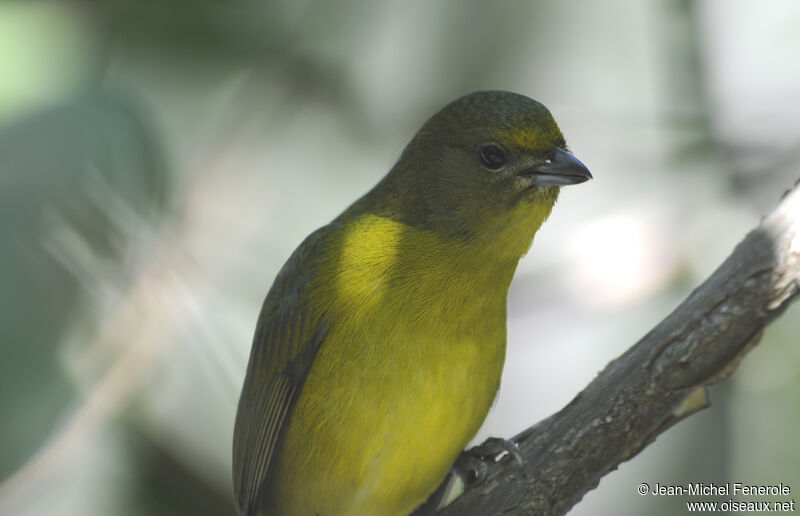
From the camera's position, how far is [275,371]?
3156mm

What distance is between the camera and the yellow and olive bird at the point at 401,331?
9.36 feet

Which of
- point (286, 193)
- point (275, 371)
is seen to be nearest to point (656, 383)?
point (275, 371)

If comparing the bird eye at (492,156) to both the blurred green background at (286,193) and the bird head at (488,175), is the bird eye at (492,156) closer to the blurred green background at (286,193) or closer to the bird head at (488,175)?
the bird head at (488,175)

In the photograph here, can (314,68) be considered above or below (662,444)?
above

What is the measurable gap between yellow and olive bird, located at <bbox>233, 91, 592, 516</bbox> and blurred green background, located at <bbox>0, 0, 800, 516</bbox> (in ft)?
4.22

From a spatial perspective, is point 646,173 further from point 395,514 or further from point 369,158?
point 395,514

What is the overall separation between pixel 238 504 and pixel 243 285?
1984 mm

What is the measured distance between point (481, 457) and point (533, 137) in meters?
1.16

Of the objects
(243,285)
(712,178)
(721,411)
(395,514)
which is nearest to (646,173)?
(712,178)

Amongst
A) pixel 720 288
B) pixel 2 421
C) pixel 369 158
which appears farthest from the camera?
pixel 369 158

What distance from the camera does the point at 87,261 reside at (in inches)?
165

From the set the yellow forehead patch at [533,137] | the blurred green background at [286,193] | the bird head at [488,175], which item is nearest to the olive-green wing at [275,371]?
the bird head at [488,175]

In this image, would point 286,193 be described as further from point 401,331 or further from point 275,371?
point 401,331

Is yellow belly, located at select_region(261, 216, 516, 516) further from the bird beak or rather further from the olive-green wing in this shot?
the bird beak
